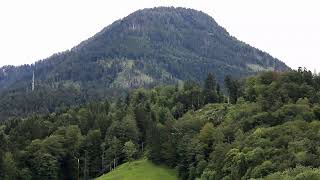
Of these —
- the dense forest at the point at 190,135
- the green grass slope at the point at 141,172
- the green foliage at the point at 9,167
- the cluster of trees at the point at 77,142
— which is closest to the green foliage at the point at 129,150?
the cluster of trees at the point at 77,142

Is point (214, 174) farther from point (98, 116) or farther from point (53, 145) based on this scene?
point (98, 116)

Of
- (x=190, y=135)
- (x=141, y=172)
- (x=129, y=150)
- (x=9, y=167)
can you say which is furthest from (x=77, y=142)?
(x=190, y=135)

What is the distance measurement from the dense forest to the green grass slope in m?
2.79

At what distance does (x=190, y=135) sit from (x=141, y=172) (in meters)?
17.4

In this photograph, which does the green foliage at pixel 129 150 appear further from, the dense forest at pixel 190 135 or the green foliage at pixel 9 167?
the green foliage at pixel 9 167

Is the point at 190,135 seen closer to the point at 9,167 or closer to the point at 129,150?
the point at 129,150

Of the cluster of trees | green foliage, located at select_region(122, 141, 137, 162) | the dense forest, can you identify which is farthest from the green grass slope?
the cluster of trees

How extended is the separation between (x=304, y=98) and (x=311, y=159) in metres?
47.0

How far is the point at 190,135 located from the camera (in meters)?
159

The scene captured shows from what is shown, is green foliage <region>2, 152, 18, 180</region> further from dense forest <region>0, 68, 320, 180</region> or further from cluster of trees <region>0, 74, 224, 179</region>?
dense forest <region>0, 68, 320, 180</region>

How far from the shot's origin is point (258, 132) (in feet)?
416

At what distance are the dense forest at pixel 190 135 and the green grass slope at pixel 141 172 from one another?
9.16ft

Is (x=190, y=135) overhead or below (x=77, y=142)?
overhead

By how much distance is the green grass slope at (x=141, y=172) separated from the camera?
489ft
